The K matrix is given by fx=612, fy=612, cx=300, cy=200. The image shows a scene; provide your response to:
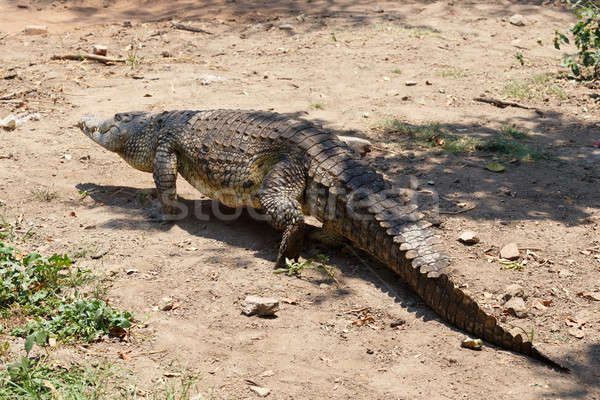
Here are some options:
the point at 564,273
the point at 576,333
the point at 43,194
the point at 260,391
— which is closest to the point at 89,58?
the point at 43,194

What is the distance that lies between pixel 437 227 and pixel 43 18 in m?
10.4

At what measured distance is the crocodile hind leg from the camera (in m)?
4.81

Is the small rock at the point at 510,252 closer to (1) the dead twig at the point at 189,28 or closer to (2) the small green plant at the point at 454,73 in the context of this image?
(2) the small green plant at the point at 454,73

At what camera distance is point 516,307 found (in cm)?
412

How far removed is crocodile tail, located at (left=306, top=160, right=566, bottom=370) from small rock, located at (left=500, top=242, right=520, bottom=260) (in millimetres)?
751

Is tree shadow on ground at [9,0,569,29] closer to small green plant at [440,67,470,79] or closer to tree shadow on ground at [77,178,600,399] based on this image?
small green plant at [440,67,470,79]

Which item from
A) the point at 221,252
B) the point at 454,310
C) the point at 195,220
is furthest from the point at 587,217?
the point at 195,220

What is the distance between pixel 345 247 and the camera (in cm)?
506

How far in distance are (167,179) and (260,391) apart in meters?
2.81

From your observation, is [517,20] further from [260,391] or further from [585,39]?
[260,391]

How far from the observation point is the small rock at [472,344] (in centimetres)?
376

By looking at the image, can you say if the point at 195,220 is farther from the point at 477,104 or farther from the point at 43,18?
the point at 43,18

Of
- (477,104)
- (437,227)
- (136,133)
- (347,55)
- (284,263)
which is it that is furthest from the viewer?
(347,55)

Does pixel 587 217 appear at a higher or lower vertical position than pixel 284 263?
higher
